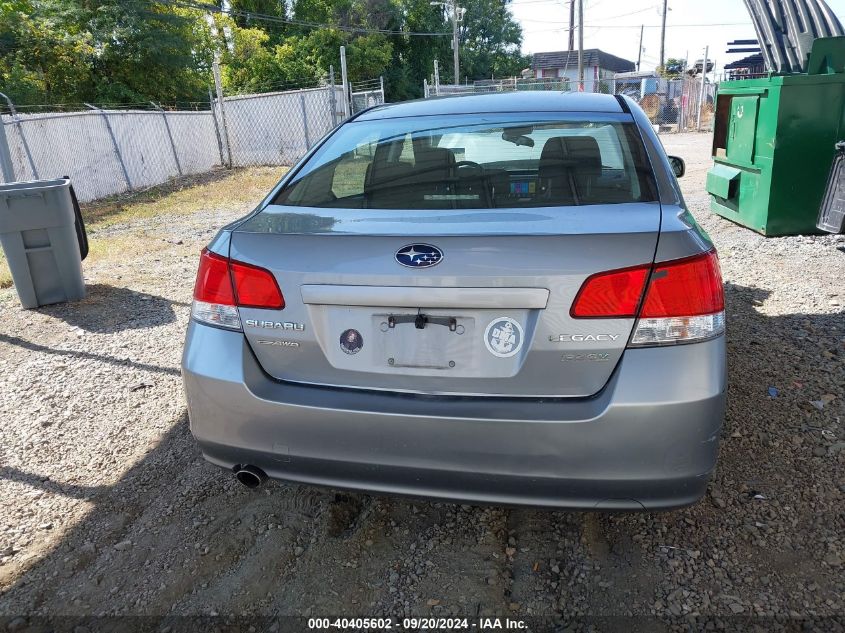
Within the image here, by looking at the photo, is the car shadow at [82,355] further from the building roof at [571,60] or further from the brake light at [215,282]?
the building roof at [571,60]

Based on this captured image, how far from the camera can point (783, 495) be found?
9.09 ft

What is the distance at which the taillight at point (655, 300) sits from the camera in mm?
1897

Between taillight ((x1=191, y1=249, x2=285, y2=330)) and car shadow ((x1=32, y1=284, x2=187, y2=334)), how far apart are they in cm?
349

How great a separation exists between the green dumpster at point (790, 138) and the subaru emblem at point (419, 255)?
5913 millimetres

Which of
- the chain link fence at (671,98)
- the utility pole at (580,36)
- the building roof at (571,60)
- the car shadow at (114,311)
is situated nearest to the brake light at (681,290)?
the car shadow at (114,311)

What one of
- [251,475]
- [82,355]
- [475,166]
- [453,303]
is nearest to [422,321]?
[453,303]

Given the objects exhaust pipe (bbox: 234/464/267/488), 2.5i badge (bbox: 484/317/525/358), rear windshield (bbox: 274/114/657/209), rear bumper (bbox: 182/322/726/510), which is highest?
rear windshield (bbox: 274/114/657/209)

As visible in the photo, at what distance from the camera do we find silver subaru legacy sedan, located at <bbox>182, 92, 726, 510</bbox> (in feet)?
6.24

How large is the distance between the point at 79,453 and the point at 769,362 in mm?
4058

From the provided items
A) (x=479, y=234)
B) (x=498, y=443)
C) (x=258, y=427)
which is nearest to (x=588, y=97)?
(x=479, y=234)

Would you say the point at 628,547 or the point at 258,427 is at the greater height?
the point at 258,427

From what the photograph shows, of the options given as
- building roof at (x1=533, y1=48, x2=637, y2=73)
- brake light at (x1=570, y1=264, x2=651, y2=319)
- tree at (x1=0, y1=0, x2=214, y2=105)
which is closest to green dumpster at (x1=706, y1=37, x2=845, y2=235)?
brake light at (x1=570, y1=264, x2=651, y2=319)

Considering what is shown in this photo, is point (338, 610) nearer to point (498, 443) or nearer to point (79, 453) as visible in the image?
point (498, 443)

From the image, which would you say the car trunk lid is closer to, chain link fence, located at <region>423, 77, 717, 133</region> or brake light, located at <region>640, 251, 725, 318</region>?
brake light, located at <region>640, 251, 725, 318</region>
